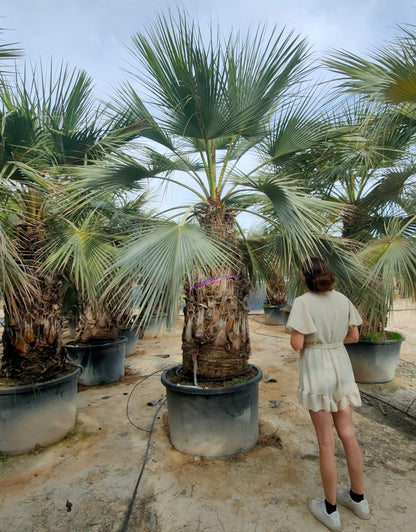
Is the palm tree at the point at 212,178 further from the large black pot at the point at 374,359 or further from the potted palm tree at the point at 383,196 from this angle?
the large black pot at the point at 374,359

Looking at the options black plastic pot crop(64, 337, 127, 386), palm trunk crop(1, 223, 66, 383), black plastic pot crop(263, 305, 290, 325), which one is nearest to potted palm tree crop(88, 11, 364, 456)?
palm trunk crop(1, 223, 66, 383)

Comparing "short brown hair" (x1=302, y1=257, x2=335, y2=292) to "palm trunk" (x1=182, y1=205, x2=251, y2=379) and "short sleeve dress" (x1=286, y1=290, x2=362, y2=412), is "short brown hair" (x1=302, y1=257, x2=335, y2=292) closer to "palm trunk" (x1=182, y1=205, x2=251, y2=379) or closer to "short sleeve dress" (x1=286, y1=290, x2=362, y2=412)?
"short sleeve dress" (x1=286, y1=290, x2=362, y2=412)

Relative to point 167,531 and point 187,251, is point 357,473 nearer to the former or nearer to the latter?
point 167,531

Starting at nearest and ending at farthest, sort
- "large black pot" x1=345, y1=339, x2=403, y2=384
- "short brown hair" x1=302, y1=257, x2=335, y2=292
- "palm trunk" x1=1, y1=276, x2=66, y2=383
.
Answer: "short brown hair" x1=302, y1=257, x2=335, y2=292 < "palm trunk" x1=1, y1=276, x2=66, y2=383 < "large black pot" x1=345, y1=339, x2=403, y2=384

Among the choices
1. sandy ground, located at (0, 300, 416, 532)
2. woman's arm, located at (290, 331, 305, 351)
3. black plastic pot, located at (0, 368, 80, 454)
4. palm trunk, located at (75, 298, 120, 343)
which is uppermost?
woman's arm, located at (290, 331, 305, 351)

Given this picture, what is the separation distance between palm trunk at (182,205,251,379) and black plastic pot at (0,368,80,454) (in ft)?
3.94

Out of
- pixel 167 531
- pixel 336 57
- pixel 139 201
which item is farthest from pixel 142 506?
pixel 139 201

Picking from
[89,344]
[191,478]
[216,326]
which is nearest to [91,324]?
[89,344]

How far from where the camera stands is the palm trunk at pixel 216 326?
A: 2.77 meters

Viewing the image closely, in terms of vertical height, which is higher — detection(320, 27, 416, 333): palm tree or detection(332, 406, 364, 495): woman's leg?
detection(320, 27, 416, 333): palm tree

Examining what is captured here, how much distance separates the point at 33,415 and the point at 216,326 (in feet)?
5.60

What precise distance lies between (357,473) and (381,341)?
105 inches

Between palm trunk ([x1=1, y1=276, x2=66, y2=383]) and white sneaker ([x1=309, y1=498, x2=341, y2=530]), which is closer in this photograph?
white sneaker ([x1=309, y1=498, x2=341, y2=530])

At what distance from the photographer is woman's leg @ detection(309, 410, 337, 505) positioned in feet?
6.18
